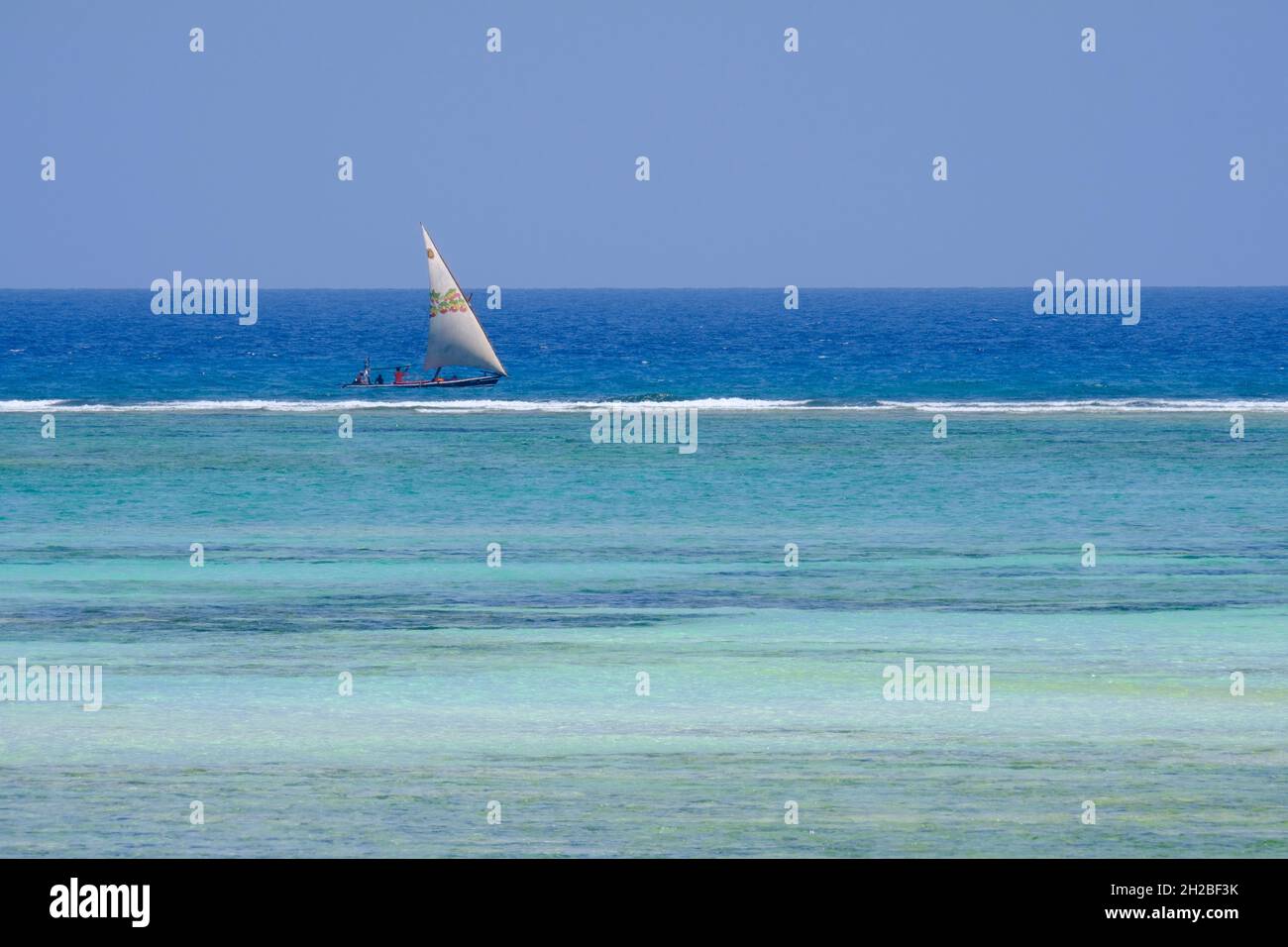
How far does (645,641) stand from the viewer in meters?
21.8

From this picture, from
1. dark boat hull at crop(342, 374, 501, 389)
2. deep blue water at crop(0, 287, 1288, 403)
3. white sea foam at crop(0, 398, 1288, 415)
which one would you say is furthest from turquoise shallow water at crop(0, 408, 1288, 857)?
deep blue water at crop(0, 287, 1288, 403)

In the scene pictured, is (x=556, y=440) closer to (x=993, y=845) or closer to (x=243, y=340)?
(x=993, y=845)

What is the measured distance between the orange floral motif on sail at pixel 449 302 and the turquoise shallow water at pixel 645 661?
32799 mm

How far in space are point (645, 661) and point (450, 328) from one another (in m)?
57.7

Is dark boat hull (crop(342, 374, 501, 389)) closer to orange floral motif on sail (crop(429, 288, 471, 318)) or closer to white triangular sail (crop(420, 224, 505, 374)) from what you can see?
white triangular sail (crop(420, 224, 505, 374))

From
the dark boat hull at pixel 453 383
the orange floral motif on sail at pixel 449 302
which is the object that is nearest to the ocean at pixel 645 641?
the orange floral motif on sail at pixel 449 302

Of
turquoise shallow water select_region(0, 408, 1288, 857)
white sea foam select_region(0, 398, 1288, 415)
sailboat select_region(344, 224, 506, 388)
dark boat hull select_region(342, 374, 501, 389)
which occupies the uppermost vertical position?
sailboat select_region(344, 224, 506, 388)

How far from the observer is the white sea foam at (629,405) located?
70250 millimetres

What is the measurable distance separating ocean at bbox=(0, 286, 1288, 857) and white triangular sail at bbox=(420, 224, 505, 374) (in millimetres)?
18795

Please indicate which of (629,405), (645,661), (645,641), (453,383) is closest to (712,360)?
(629,405)

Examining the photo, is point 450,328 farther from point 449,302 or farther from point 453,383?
point 453,383

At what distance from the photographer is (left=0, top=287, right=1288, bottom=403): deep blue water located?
3332 inches

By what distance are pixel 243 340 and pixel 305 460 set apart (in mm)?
92190
